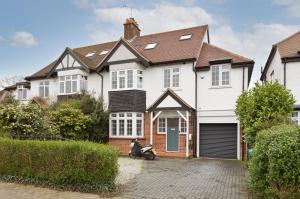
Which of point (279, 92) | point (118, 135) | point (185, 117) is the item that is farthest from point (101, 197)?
point (118, 135)

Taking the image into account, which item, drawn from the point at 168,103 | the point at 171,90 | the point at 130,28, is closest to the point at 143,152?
the point at 168,103

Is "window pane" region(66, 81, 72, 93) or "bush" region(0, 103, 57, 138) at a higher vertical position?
"window pane" region(66, 81, 72, 93)

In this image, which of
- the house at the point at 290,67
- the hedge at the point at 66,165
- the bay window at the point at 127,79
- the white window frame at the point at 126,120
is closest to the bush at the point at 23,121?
the hedge at the point at 66,165

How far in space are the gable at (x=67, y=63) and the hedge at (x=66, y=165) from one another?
13953mm

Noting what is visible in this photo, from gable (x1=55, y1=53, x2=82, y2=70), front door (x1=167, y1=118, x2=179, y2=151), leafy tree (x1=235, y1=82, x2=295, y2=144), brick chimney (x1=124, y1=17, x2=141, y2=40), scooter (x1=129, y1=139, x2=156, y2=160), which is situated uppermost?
brick chimney (x1=124, y1=17, x2=141, y2=40)

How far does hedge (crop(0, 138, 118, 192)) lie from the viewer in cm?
960

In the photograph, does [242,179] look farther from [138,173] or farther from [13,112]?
[13,112]

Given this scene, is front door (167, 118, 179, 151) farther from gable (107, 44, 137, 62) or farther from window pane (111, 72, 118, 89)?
gable (107, 44, 137, 62)

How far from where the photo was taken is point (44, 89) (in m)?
27.1

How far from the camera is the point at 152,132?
21406 millimetres

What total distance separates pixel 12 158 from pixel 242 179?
341 inches

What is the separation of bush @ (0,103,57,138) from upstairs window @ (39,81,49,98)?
1097cm

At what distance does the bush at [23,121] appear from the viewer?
14859 millimetres

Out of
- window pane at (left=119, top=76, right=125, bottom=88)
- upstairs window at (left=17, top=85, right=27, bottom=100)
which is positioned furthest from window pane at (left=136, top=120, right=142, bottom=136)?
upstairs window at (left=17, top=85, right=27, bottom=100)
